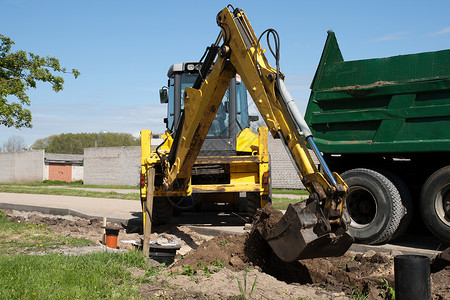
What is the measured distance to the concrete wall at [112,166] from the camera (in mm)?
33531

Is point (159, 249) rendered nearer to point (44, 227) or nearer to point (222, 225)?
point (222, 225)

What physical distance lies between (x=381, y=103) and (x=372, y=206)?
5.64 ft

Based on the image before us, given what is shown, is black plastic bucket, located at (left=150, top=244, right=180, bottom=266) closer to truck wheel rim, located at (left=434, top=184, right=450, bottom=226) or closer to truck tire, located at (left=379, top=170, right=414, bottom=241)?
truck tire, located at (left=379, top=170, right=414, bottom=241)

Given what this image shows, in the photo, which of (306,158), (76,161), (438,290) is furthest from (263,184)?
(76,161)

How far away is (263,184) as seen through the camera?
917 centimetres

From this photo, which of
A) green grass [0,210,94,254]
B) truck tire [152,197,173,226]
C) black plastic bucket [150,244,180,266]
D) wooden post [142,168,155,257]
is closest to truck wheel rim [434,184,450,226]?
black plastic bucket [150,244,180,266]

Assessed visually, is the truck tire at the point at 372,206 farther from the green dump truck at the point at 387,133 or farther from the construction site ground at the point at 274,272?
the construction site ground at the point at 274,272

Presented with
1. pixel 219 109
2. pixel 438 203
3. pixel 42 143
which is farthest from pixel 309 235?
pixel 42 143

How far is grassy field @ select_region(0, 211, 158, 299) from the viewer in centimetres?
438

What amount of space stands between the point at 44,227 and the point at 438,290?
811cm

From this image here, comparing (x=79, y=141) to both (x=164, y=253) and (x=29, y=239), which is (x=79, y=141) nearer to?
(x=29, y=239)

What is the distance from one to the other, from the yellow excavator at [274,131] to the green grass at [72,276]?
5.58 ft

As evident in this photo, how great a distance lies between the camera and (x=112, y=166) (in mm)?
35062

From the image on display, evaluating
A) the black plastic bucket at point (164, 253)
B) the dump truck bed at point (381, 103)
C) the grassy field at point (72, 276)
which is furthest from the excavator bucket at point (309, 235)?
the dump truck bed at point (381, 103)
